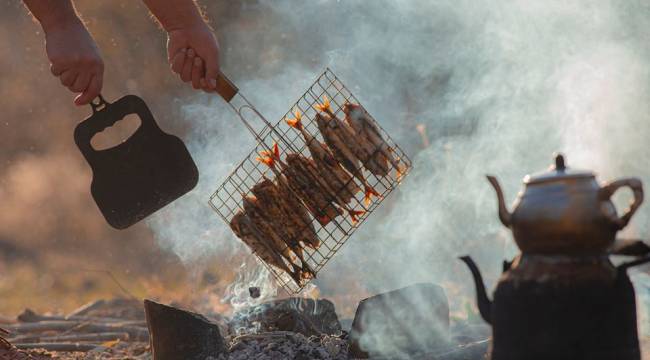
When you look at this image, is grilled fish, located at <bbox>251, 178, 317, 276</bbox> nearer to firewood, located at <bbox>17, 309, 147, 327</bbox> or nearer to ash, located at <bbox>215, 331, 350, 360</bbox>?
ash, located at <bbox>215, 331, 350, 360</bbox>

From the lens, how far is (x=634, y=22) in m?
8.04

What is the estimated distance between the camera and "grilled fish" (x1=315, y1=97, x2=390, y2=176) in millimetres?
4785

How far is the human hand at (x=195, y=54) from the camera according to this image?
433 cm

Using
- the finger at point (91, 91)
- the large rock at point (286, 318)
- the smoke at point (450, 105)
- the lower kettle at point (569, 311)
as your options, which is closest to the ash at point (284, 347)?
the large rock at point (286, 318)

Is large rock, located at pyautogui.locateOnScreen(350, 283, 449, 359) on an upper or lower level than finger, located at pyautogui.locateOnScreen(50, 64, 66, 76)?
lower

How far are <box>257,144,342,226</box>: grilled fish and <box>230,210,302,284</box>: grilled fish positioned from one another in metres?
0.34

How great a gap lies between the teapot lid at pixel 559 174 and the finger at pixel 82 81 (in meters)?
2.44

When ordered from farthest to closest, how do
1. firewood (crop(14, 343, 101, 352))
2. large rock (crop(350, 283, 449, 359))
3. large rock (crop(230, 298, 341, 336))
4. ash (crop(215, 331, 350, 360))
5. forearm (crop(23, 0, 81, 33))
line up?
firewood (crop(14, 343, 101, 352)) < large rock (crop(230, 298, 341, 336)) < large rock (crop(350, 283, 449, 359)) < ash (crop(215, 331, 350, 360)) < forearm (crop(23, 0, 81, 33))

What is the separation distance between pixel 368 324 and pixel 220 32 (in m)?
6.61

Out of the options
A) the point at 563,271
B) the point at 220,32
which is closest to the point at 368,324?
the point at 563,271

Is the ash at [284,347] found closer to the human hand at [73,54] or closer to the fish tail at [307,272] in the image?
the fish tail at [307,272]

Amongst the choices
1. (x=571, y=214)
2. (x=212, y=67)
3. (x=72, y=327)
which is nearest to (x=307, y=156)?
(x=212, y=67)

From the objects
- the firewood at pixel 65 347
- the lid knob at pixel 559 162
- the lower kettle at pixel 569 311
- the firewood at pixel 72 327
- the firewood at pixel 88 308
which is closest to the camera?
the lower kettle at pixel 569 311

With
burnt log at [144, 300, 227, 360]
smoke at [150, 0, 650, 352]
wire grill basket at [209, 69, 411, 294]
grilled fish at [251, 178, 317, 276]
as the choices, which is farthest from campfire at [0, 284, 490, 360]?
smoke at [150, 0, 650, 352]
